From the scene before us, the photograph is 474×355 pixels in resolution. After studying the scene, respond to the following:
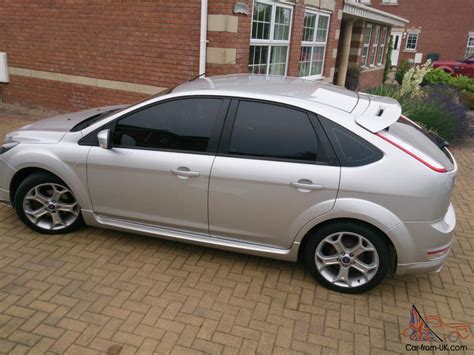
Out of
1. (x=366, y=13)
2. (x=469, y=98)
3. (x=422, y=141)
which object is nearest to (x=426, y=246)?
(x=422, y=141)

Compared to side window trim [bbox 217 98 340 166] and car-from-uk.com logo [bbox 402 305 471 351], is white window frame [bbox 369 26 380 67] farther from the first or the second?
car-from-uk.com logo [bbox 402 305 471 351]

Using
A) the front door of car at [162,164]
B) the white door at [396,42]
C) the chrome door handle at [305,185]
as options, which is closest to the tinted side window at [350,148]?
the chrome door handle at [305,185]

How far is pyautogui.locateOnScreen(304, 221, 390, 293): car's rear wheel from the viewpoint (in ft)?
10.6

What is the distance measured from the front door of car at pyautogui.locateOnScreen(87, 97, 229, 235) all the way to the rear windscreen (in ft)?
4.83

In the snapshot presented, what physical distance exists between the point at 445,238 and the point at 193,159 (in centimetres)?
208

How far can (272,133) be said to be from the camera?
336 centimetres

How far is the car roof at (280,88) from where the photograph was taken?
11.5 ft

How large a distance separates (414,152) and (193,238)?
1944 mm

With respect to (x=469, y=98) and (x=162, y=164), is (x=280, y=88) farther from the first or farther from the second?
(x=469, y=98)

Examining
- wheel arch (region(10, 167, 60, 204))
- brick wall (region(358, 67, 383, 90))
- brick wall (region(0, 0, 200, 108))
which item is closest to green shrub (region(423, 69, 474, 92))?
brick wall (region(358, 67, 383, 90))

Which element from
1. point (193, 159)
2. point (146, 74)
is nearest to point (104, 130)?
point (193, 159)

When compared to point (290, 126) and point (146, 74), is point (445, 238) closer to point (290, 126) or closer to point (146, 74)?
point (290, 126)

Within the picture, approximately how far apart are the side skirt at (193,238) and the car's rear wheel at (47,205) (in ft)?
0.67

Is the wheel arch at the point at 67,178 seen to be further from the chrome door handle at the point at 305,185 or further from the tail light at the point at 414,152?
the tail light at the point at 414,152
